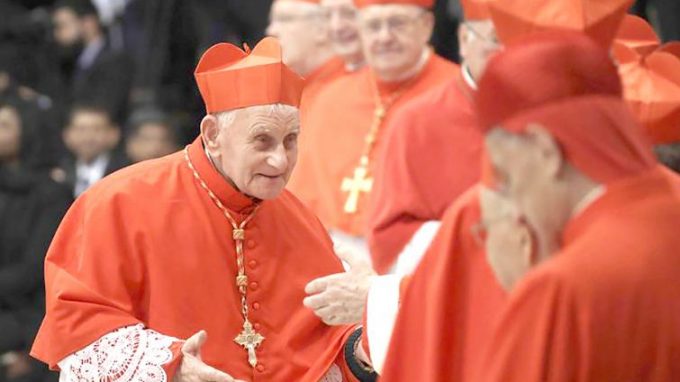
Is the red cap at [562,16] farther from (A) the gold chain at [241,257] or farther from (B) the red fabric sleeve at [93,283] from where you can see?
(B) the red fabric sleeve at [93,283]

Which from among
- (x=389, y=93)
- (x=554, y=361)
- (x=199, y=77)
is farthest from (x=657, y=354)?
(x=389, y=93)

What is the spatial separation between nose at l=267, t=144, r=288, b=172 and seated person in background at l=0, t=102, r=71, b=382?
140 inches

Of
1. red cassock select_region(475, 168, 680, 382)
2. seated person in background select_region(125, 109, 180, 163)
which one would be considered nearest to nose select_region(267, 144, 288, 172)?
red cassock select_region(475, 168, 680, 382)

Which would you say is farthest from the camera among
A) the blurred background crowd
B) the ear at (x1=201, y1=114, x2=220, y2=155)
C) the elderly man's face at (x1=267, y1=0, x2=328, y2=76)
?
the blurred background crowd

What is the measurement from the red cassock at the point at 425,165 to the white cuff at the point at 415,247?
0.03 m

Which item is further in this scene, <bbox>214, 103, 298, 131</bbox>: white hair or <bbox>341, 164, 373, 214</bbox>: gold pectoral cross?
<bbox>341, 164, 373, 214</bbox>: gold pectoral cross

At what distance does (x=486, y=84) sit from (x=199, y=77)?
1903 millimetres

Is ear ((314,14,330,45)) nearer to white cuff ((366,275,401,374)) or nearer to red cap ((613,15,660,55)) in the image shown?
red cap ((613,15,660,55))

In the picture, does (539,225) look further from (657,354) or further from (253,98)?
(253,98)

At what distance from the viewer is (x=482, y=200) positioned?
352cm

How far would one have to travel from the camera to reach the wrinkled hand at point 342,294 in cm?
493

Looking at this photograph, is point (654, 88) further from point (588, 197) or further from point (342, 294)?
point (588, 197)

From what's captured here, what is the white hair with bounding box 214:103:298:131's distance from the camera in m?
5.10

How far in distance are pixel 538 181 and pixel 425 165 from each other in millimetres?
2349
